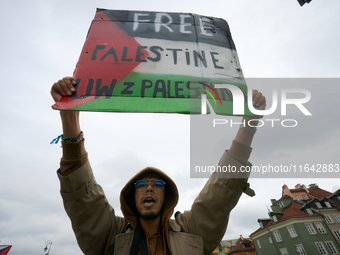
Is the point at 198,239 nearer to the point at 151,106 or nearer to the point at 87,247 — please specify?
the point at 87,247

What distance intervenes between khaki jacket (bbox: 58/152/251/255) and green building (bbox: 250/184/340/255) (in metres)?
28.4

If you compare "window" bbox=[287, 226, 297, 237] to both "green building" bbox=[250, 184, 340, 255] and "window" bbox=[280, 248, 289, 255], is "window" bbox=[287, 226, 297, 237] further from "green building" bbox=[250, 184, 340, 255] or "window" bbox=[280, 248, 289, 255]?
"window" bbox=[280, 248, 289, 255]

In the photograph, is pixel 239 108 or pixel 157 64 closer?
pixel 239 108

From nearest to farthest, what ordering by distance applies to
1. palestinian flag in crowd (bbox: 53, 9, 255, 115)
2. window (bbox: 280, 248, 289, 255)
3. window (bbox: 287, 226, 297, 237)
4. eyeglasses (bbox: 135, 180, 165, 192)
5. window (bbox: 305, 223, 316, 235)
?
1. palestinian flag in crowd (bbox: 53, 9, 255, 115)
2. eyeglasses (bbox: 135, 180, 165, 192)
3. window (bbox: 305, 223, 316, 235)
4. window (bbox: 287, 226, 297, 237)
5. window (bbox: 280, 248, 289, 255)

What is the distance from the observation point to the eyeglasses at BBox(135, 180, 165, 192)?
270 cm

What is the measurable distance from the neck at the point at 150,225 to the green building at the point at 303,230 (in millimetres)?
28610

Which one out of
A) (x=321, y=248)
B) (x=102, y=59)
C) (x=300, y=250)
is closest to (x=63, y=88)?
(x=102, y=59)

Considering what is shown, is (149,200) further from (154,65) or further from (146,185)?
(154,65)

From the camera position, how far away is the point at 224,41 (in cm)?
244

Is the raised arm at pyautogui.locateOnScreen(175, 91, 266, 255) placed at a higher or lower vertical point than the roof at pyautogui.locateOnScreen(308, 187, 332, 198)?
lower

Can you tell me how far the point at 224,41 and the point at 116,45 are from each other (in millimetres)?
1397

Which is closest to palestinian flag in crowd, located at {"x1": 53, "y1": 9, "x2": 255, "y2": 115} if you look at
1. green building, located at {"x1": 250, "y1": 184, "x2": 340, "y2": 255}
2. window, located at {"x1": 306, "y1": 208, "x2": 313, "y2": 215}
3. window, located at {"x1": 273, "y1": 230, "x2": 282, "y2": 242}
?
green building, located at {"x1": 250, "y1": 184, "x2": 340, "y2": 255}

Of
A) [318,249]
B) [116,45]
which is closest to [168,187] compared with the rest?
[116,45]

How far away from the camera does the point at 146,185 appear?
8.91 ft
